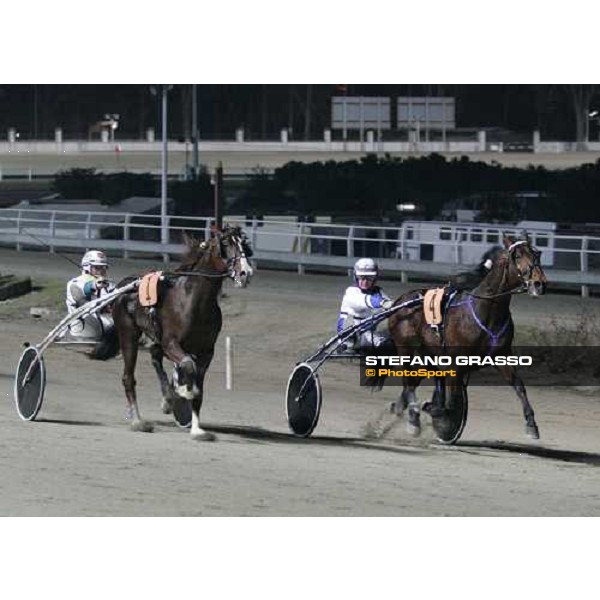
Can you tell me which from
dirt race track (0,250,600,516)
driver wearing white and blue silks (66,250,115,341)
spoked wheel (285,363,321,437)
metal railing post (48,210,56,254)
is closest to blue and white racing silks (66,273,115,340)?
driver wearing white and blue silks (66,250,115,341)

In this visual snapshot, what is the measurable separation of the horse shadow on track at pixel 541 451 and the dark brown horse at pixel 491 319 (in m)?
0.29

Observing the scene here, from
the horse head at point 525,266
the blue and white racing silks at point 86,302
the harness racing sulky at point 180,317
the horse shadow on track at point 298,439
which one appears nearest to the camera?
the horse head at point 525,266

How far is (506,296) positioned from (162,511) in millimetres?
Answer: 4580

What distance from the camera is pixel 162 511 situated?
1021 cm

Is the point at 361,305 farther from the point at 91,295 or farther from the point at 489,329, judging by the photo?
the point at 91,295

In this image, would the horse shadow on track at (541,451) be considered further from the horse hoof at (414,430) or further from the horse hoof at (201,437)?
the horse hoof at (201,437)

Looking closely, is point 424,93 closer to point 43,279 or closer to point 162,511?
point 43,279

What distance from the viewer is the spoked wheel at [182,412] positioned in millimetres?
14836

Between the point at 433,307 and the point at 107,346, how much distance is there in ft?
10.9

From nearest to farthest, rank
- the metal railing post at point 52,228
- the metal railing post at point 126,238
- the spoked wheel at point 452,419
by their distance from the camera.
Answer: the spoked wheel at point 452,419 → the metal railing post at point 126,238 → the metal railing post at point 52,228

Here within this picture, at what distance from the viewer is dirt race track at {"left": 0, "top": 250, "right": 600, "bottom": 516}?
10.7 meters

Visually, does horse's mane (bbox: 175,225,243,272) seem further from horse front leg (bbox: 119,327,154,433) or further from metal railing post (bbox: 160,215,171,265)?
metal railing post (bbox: 160,215,171,265)

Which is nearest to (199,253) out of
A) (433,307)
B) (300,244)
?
(433,307)

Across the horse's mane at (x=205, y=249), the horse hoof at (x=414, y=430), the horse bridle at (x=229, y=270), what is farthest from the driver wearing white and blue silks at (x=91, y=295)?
the horse hoof at (x=414, y=430)
